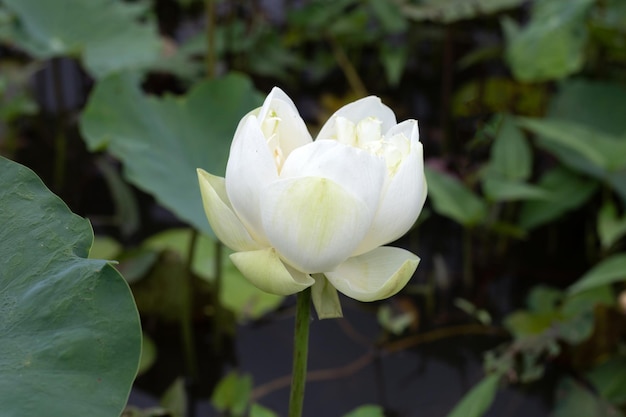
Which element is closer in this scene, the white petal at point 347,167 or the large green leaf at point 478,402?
the white petal at point 347,167

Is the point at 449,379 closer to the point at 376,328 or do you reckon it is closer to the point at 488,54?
the point at 376,328

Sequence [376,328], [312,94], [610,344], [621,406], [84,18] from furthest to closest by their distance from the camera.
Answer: [312,94], [84,18], [376,328], [610,344], [621,406]

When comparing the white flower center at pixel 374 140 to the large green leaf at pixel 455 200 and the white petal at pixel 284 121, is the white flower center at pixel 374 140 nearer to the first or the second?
the white petal at pixel 284 121

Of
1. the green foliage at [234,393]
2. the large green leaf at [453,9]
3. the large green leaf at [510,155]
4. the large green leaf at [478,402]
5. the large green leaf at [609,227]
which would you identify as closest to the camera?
the large green leaf at [478,402]

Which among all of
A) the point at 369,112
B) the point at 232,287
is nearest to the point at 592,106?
the point at 232,287

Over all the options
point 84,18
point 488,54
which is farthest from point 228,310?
point 488,54

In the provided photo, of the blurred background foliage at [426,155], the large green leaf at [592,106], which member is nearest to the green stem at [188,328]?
the blurred background foliage at [426,155]

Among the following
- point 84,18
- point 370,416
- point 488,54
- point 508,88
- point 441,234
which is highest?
point 84,18
